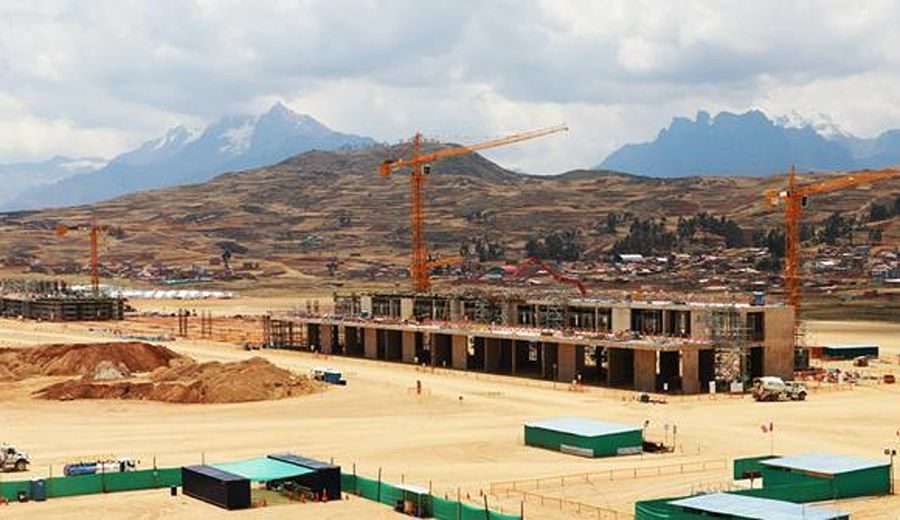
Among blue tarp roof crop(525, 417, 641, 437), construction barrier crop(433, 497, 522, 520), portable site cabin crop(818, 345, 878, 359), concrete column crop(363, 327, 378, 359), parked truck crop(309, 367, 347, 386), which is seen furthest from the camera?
concrete column crop(363, 327, 378, 359)

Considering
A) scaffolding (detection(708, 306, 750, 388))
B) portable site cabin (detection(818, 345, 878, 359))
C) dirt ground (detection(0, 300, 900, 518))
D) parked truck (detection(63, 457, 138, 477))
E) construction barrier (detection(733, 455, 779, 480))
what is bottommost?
portable site cabin (detection(818, 345, 878, 359))

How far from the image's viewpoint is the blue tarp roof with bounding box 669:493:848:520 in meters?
41.2

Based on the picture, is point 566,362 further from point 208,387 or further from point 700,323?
point 208,387

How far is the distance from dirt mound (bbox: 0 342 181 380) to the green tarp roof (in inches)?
1642

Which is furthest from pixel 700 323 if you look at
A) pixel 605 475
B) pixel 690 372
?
pixel 605 475

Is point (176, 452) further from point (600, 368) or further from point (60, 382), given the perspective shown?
point (600, 368)

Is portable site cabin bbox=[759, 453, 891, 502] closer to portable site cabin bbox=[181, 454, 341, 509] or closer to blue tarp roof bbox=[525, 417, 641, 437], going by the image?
blue tarp roof bbox=[525, 417, 641, 437]

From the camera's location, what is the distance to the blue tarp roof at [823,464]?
1946 inches

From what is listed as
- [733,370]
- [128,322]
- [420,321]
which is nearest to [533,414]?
[733,370]

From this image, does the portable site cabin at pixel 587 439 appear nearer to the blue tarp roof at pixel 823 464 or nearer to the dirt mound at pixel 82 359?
the blue tarp roof at pixel 823 464

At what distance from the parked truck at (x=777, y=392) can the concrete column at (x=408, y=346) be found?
3660 centimetres

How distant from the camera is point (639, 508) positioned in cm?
4316

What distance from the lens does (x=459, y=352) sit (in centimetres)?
10344

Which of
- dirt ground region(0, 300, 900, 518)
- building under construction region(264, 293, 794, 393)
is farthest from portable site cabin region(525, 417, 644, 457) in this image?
building under construction region(264, 293, 794, 393)
